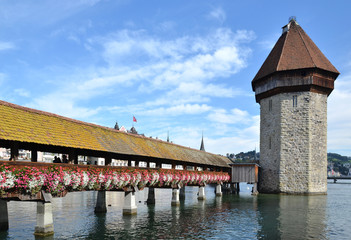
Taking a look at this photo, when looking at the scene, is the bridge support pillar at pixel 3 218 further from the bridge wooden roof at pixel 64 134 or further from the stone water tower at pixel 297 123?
the stone water tower at pixel 297 123

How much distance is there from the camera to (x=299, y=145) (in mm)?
41625

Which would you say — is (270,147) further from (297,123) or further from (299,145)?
(297,123)

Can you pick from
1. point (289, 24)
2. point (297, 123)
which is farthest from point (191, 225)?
point (289, 24)

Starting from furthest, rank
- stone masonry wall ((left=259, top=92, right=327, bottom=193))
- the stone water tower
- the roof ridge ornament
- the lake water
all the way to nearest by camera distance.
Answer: the roof ridge ornament < the stone water tower < stone masonry wall ((left=259, top=92, right=327, bottom=193)) < the lake water

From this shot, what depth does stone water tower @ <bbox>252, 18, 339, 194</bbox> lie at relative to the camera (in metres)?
41.3

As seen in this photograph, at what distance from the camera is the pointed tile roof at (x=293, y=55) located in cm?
4269

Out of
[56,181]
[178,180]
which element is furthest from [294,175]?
[56,181]

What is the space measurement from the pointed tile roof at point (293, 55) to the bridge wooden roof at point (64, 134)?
24.3 metres


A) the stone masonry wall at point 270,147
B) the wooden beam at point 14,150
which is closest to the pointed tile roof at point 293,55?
the stone masonry wall at point 270,147

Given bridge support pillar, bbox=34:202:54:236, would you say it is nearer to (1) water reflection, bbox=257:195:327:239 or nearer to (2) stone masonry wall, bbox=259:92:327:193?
(1) water reflection, bbox=257:195:327:239

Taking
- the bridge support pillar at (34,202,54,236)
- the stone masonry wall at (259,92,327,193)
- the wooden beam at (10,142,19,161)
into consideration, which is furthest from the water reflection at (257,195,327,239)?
the stone masonry wall at (259,92,327,193)

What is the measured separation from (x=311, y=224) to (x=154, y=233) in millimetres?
9892

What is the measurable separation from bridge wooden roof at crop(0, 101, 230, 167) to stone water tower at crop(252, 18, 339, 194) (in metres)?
21.0

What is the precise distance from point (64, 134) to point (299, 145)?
32.6 m
